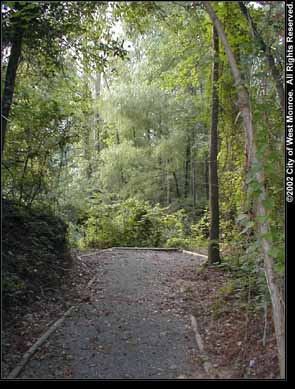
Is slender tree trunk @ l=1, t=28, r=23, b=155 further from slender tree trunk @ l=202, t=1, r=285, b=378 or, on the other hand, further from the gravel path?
the gravel path

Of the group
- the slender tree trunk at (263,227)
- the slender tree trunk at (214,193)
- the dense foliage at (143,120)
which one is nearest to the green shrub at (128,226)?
the dense foliage at (143,120)

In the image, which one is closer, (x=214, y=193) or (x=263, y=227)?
(x=263, y=227)

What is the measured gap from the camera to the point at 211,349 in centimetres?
451

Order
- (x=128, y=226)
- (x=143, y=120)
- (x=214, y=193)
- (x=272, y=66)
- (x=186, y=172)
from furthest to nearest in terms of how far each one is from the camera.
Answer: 1. (x=186, y=172)
2. (x=143, y=120)
3. (x=128, y=226)
4. (x=214, y=193)
5. (x=272, y=66)

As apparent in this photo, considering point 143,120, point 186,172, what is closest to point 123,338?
point 143,120

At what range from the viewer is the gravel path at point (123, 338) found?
4.00 m

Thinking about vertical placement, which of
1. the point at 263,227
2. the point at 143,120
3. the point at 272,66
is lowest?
the point at 263,227

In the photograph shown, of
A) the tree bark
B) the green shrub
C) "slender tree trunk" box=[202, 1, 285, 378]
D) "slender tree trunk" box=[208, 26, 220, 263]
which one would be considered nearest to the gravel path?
"slender tree trunk" box=[202, 1, 285, 378]

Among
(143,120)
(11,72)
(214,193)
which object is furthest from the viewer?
(143,120)

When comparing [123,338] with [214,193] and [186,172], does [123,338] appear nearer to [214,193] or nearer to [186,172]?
[214,193]

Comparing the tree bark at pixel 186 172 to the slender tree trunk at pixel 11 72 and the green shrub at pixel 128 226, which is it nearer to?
the green shrub at pixel 128 226

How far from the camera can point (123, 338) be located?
4805 mm

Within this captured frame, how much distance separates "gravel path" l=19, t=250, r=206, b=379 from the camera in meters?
4.00

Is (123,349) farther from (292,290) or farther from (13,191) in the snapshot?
(13,191)
